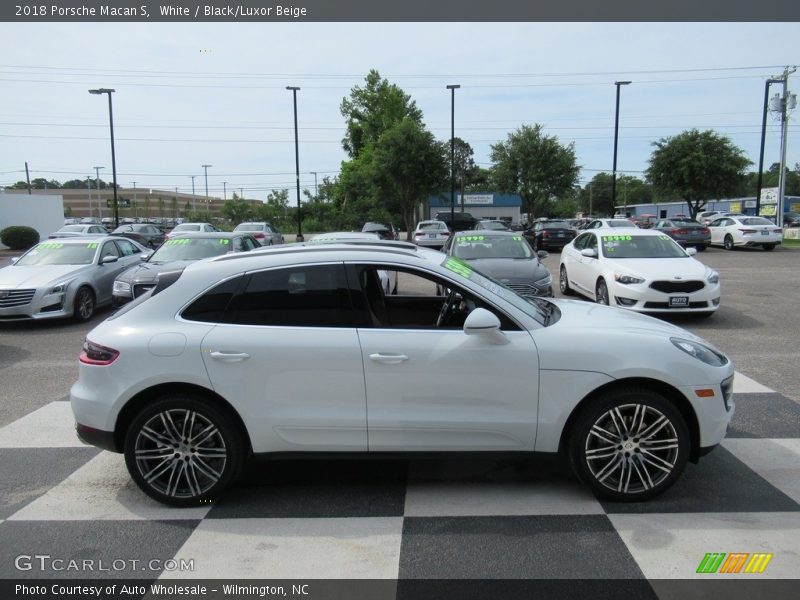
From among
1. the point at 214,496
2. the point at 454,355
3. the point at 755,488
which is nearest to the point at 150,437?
the point at 214,496

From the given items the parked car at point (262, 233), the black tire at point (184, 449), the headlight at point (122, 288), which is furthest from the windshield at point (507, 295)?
the parked car at point (262, 233)

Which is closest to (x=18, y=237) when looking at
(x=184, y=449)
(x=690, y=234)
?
(x=690, y=234)

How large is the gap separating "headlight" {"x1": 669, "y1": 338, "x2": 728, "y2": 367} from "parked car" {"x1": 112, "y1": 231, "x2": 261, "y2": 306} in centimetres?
804

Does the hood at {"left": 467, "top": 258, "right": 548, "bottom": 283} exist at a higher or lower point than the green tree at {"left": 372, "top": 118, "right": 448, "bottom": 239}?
lower

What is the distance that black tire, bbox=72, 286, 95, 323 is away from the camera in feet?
35.3

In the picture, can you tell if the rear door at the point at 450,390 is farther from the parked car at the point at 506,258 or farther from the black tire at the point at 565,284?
the black tire at the point at 565,284

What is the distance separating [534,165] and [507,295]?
1659 inches

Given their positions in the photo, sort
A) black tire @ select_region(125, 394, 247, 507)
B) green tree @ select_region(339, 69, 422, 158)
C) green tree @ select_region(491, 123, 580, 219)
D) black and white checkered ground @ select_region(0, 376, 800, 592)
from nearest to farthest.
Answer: black and white checkered ground @ select_region(0, 376, 800, 592) < black tire @ select_region(125, 394, 247, 507) < green tree @ select_region(491, 123, 580, 219) < green tree @ select_region(339, 69, 422, 158)

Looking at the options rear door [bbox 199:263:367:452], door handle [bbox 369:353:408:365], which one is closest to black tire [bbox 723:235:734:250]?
door handle [bbox 369:353:408:365]

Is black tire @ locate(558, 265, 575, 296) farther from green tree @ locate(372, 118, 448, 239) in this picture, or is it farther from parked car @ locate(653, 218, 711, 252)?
green tree @ locate(372, 118, 448, 239)

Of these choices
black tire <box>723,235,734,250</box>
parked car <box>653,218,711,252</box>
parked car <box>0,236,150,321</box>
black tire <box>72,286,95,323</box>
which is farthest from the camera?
black tire <box>723,235,734,250</box>

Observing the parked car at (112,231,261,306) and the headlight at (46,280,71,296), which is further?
the parked car at (112,231,261,306)

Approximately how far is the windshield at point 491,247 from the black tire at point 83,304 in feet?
22.3

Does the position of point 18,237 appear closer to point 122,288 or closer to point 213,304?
point 122,288
